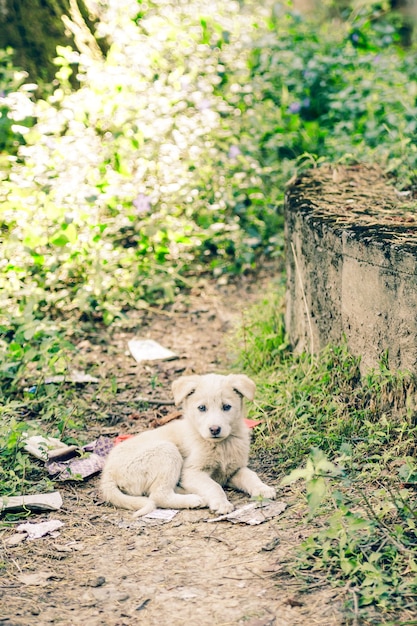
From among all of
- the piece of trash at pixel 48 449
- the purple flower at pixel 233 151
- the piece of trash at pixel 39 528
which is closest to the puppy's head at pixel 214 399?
the piece of trash at pixel 48 449

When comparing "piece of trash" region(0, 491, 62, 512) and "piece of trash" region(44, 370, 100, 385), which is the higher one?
"piece of trash" region(44, 370, 100, 385)

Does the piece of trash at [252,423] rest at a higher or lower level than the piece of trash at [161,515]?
higher

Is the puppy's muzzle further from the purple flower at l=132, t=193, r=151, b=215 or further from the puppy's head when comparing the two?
the purple flower at l=132, t=193, r=151, b=215

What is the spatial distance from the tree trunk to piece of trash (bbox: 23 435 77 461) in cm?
396

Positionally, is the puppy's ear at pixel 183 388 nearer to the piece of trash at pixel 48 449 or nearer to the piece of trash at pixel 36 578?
the piece of trash at pixel 48 449

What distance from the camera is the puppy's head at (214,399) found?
3912 millimetres

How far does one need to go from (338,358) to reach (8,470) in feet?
6.06

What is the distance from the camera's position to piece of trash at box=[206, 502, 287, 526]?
361 centimetres

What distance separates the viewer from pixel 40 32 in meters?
7.23

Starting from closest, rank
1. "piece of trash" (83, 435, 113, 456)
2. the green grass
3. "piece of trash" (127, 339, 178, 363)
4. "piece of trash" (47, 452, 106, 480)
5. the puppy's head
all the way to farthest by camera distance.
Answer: the green grass → the puppy's head → "piece of trash" (47, 452, 106, 480) → "piece of trash" (83, 435, 113, 456) → "piece of trash" (127, 339, 178, 363)

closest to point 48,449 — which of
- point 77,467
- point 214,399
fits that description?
point 77,467

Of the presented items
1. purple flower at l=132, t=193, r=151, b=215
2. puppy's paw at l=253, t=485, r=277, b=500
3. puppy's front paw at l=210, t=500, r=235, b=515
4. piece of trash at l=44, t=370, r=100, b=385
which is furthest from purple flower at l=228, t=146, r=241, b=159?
puppy's front paw at l=210, t=500, r=235, b=515

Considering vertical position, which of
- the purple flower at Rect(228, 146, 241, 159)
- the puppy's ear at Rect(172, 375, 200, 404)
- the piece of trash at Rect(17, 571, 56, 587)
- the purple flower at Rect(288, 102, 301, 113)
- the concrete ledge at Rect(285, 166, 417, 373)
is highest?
the purple flower at Rect(288, 102, 301, 113)

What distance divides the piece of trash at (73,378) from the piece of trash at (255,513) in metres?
1.77
